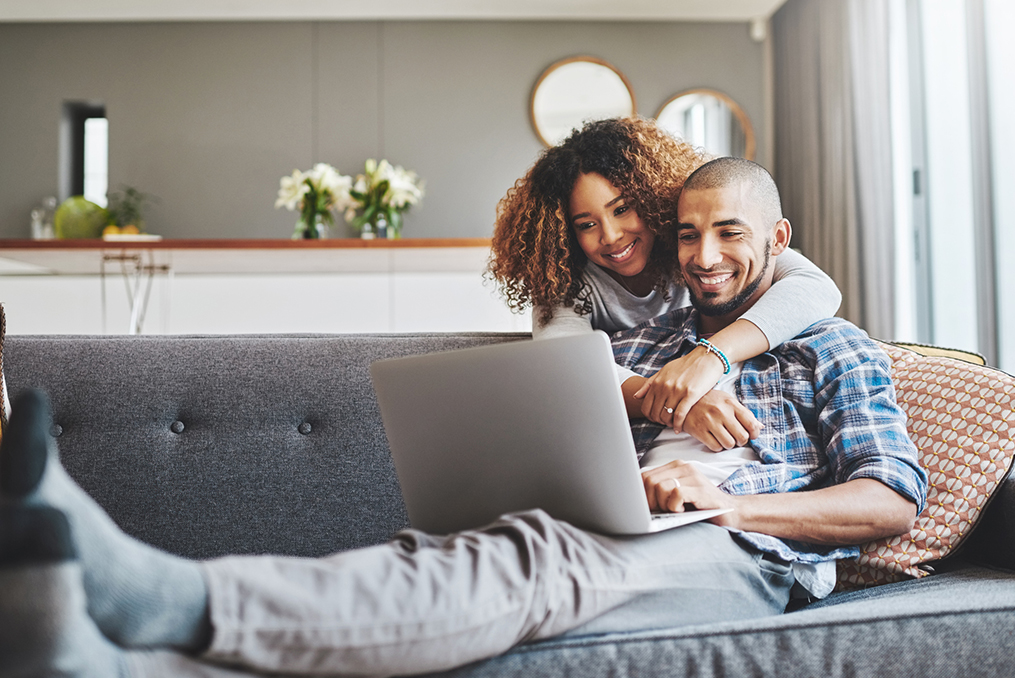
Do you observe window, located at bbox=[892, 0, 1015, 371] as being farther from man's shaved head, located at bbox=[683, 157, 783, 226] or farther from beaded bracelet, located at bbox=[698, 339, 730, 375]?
beaded bracelet, located at bbox=[698, 339, 730, 375]

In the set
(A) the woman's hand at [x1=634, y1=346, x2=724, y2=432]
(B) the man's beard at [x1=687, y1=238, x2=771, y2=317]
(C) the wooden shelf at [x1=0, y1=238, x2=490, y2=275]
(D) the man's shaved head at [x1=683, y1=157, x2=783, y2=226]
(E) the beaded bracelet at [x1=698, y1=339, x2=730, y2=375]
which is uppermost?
(C) the wooden shelf at [x1=0, y1=238, x2=490, y2=275]

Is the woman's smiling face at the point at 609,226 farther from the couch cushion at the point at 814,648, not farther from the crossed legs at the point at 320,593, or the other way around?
the couch cushion at the point at 814,648

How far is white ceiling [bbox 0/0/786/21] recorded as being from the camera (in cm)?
427

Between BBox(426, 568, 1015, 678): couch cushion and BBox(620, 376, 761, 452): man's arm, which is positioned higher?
BBox(620, 376, 761, 452): man's arm

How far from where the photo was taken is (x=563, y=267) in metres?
1.51

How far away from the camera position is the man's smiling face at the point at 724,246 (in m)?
1.24

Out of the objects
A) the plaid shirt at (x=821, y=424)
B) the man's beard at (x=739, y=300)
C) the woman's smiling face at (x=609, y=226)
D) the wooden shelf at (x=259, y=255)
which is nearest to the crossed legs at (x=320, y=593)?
the plaid shirt at (x=821, y=424)

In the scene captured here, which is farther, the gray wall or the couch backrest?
the gray wall

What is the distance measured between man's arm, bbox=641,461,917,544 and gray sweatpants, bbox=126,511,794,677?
5 centimetres

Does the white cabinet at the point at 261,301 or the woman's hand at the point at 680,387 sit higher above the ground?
the white cabinet at the point at 261,301

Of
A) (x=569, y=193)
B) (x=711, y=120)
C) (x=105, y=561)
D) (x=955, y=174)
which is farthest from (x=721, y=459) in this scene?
(x=711, y=120)

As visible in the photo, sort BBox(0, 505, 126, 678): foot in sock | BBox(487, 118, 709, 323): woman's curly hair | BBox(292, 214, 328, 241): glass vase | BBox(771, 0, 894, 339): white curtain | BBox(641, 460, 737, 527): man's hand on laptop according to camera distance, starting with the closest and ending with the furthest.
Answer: BBox(0, 505, 126, 678): foot in sock, BBox(641, 460, 737, 527): man's hand on laptop, BBox(487, 118, 709, 323): woman's curly hair, BBox(771, 0, 894, 339): white curtain, BBox(292, 214, 328, 241): glass vase

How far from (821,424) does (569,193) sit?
68 centimetres

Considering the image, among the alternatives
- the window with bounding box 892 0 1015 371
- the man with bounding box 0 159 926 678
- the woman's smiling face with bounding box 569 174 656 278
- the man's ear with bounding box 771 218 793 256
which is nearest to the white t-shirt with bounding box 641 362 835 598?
the man with bounding box 0 159 926 678
